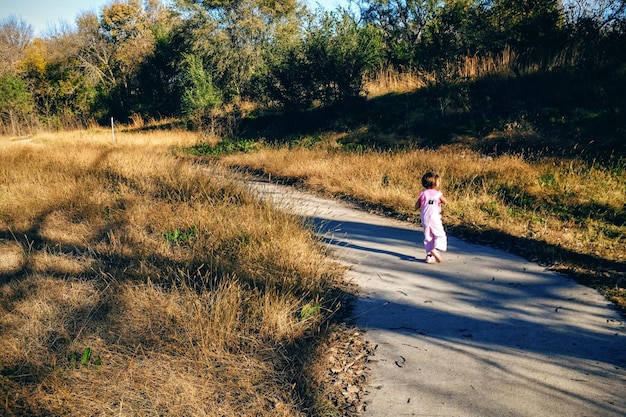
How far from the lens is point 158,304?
385cm

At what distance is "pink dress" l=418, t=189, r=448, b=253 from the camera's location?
512 cm

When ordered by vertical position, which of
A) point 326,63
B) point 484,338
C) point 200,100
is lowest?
point 484,338

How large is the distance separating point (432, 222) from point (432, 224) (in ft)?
0.08

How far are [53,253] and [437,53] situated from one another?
42.6 ft

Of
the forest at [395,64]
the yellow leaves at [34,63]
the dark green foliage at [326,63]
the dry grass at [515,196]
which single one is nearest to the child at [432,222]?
the dry grass at [515,196]

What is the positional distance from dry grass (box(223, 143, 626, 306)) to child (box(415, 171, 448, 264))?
3.76ft

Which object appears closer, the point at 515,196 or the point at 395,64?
the point at 515,196

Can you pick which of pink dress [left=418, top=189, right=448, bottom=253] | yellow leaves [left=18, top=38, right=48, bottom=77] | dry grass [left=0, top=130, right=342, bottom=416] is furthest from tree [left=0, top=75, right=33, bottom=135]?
pink dress [left=418, top=189, right=448, bottom=253]

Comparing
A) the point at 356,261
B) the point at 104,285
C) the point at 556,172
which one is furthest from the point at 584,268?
the point at 104,285

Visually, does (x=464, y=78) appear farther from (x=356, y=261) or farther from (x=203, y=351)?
(x=203, y=351)

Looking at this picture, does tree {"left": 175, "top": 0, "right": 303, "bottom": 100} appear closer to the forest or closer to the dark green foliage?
the forest

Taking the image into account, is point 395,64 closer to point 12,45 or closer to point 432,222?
point 432,222

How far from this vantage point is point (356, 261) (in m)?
5.38

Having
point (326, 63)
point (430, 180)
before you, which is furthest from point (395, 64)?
point (430, 180)
